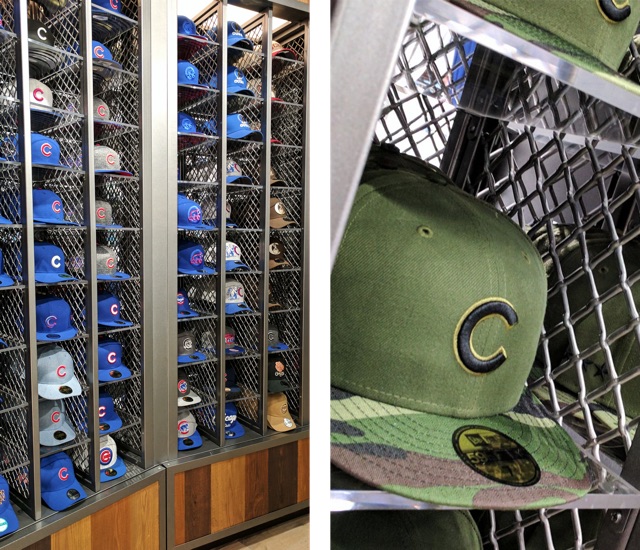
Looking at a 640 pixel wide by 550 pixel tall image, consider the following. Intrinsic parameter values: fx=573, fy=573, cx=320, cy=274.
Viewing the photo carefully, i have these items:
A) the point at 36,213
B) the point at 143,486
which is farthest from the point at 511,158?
the point at 143,486

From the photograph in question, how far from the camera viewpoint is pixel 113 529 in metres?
1.94

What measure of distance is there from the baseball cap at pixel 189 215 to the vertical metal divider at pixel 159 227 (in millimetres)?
56

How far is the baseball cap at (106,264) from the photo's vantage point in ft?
6.39

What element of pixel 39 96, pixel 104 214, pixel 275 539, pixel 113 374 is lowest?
pixel 275 539

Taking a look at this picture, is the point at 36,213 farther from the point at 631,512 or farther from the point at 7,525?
the point at 631,512

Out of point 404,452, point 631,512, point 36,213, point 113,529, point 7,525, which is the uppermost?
point 36,213

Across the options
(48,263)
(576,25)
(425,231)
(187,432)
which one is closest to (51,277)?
(48,263)

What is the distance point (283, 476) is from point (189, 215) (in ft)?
3.85

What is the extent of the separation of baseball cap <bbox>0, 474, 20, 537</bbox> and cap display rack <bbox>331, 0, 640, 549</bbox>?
1.44 meters

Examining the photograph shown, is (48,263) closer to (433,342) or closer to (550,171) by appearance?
(550,171)

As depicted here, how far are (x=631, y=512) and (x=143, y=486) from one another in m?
1.80

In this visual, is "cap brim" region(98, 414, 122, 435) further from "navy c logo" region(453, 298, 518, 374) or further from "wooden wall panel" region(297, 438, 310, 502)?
"navy c logo" region(453, 298, 518, 374)

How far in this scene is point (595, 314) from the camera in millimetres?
736

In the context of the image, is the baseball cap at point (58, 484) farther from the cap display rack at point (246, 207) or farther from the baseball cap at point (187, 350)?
the baseball cap at point (187, 350)
